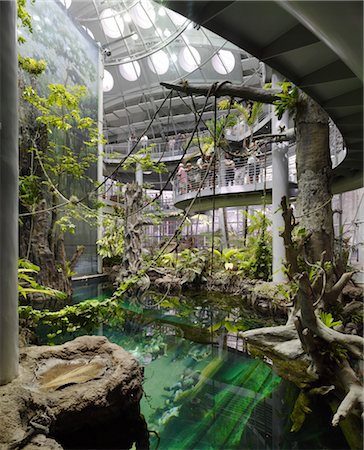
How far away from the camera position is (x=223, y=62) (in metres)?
15.9

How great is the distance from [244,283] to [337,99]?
20.7 feet

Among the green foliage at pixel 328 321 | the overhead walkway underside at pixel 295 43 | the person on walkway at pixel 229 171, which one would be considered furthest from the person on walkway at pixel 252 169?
the green foliage at pixel 328 321

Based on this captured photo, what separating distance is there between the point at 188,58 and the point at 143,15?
3164mm

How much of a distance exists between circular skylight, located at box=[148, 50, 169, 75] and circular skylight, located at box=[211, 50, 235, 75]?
9.14 feet

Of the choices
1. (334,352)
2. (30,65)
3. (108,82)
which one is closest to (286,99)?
(334,352)

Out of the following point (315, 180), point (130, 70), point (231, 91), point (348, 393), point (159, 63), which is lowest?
point (348, 393)

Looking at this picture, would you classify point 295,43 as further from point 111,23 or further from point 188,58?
point 188,58

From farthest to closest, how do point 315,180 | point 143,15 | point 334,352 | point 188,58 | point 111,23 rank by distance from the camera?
point 188,58 < point 111,23 < point 143,15 < point 315,180 < point 334,352

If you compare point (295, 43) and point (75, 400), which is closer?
point (75, 400)

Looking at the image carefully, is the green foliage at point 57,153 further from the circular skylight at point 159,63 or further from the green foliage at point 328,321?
the circular skylight at point 159,63

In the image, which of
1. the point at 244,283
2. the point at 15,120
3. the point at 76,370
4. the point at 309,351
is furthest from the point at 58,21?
the point at 309,351

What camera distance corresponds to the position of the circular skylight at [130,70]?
16.9 m

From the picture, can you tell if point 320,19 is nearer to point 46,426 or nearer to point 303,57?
point 303,57

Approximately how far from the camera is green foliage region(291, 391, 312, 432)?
8.60 ft
